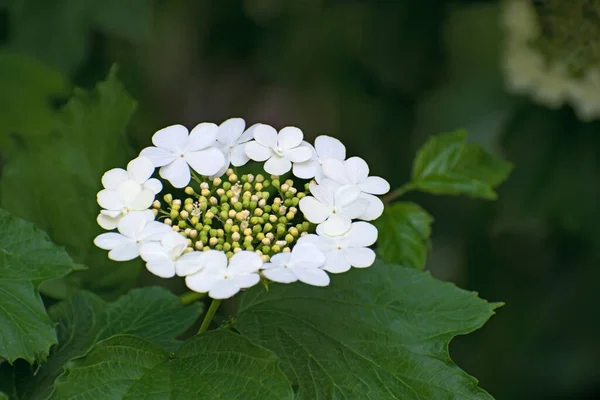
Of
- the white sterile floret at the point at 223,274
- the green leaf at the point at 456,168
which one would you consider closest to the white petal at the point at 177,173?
the white sterile floret at the point at 223,274

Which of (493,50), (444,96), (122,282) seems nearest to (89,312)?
(122,282)

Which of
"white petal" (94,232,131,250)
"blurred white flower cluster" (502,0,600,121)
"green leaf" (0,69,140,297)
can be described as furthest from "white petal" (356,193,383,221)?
"blurred white flower cluster" (502,0,600,121)

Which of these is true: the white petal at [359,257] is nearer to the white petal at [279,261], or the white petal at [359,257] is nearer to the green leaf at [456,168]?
the white petal at [279,261]

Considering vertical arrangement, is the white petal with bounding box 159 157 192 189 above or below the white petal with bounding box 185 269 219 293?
above

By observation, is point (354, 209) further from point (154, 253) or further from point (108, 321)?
point (108, 321)

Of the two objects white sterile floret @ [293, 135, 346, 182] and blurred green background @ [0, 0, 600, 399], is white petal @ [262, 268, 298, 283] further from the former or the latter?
blurred green background @ [0, 0, 600, 399]

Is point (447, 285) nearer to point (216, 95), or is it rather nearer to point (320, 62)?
point (320, 62)
